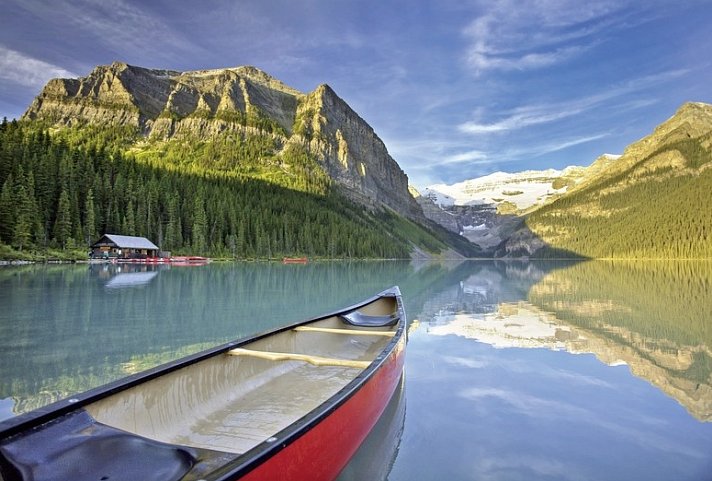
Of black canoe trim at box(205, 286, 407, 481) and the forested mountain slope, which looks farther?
the forested mountain slope

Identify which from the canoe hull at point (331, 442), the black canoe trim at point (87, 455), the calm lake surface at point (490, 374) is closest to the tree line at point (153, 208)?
the calm lake surface at point (490, 374)

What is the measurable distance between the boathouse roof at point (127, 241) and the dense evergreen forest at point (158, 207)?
7.34 ft

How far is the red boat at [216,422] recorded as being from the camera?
3.58 m

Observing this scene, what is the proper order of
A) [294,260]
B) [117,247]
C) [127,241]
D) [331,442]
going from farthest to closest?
1. [294,260]
2. [127,241]
3. [117,247]
4. [331,442]

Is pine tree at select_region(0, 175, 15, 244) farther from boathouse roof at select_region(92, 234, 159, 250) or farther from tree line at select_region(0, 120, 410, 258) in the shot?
boathouse roof at select_region(92, 234, 159, 250)

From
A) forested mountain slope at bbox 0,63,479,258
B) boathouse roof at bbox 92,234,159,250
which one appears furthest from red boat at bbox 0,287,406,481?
boathouse roof at bbox 92,234,159,250

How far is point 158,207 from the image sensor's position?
90.9m

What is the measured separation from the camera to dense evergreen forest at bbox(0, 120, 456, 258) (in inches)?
2544

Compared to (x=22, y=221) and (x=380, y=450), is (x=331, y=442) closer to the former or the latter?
(x=380, y=450)

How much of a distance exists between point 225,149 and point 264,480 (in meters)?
193

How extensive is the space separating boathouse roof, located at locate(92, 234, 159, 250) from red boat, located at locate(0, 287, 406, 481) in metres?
74.2

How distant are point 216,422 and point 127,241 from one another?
79.6m

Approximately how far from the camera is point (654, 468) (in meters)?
6.58

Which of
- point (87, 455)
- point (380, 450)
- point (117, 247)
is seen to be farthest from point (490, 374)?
point (117, 247)
